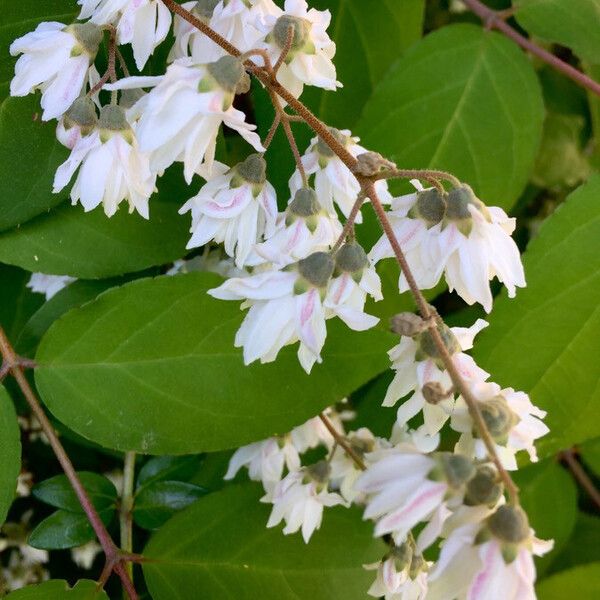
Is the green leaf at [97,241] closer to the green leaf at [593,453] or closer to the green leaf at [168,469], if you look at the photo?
the green leaf at [168,469]

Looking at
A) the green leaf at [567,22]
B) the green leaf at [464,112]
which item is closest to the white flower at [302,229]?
the green leaf at [464,112]

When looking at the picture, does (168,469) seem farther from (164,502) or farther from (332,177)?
(332,177)

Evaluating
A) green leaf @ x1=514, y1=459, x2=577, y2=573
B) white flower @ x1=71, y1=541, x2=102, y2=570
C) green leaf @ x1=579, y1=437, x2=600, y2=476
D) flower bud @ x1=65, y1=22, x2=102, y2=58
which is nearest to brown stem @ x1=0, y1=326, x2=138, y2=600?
white flower @ x1=71, y1=541, x2=102, y2=570

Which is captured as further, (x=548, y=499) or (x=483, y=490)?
(x=548, y=499)

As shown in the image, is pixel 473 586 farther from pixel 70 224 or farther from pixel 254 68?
pixel 70 224

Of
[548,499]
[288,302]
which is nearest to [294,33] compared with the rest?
[288,302]

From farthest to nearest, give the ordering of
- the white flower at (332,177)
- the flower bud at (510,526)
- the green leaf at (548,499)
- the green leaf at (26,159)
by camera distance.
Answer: the green leaf at (548,499), the green leaf at (26,159), the white flower at (332,177), the flower bud at (510,526)

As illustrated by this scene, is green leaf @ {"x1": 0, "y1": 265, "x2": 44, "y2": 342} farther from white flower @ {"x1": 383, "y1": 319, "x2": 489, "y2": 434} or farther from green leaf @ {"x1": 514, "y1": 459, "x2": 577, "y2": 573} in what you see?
green leaf @ {"x1": 514, "y1": 459, "x2": 577, "y2": 573}
